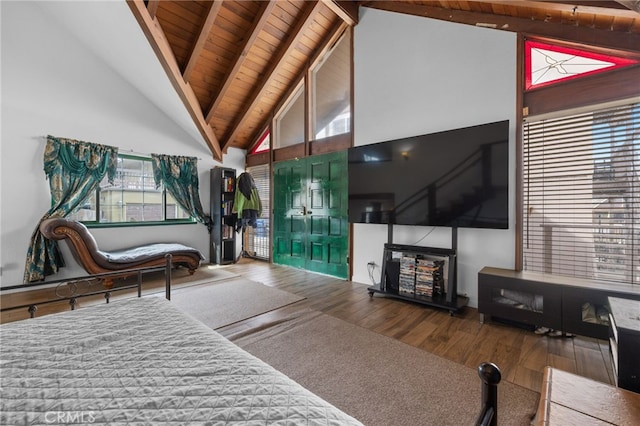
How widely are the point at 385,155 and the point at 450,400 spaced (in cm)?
255

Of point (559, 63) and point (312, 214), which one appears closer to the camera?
point (559, 63)

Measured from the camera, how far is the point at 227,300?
323cm

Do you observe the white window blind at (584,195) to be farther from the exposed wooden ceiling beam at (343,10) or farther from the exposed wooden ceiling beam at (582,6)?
the exposed wooden ceiling beam at (343,10)

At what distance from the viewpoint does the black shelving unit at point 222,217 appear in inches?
212

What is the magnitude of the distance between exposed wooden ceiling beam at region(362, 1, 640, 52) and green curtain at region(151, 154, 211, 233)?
4177 mm

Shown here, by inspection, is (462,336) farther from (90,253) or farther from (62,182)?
(62,182)

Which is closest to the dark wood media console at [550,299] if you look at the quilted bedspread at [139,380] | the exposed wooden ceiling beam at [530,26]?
the exposed wooden ceiling beam at [530,26]

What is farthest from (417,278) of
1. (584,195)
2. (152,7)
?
(152,7)

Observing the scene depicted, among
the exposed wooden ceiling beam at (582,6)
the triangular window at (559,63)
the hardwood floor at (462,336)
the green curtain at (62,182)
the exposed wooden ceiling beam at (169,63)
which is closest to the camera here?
the hardwood floor at (462,336)

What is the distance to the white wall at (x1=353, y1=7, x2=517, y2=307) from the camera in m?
2.87

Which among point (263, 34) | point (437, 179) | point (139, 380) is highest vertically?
point (263, 34)

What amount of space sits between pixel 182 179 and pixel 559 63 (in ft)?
18.1

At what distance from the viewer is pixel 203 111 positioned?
4887 mm

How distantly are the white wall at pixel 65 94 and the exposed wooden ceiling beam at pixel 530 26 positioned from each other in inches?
138
